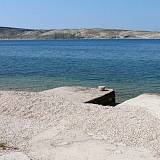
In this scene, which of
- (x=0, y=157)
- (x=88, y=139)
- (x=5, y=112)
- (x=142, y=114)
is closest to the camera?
(x=0, y=157)

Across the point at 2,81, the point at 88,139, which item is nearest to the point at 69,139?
the point at 88,139

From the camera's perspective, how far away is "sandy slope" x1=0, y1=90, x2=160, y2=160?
38.4 feet

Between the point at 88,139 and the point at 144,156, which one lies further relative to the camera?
the point at 88,139

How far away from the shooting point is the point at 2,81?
3541cm

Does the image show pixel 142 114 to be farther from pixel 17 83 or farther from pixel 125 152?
pixel 17 83

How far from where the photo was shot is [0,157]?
35.5 ft

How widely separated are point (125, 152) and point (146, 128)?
2.17 meters

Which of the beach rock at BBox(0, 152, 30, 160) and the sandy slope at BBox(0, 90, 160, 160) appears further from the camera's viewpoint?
the sandy slope at BBox(0, 90, 160, 160)

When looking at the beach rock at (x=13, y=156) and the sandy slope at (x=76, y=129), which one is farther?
the sandy slope at (x=76, y=129)

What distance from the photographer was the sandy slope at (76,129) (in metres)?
11.7

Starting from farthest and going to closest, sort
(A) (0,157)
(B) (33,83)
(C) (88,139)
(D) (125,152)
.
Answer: (B) (33,83)
(C) (88,139)
(D) (125,152)
(A) (0,157)

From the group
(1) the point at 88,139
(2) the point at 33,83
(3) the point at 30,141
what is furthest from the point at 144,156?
(2) the point at 33,83

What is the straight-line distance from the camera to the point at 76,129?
541 inches

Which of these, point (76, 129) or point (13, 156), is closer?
point (13, 156)
